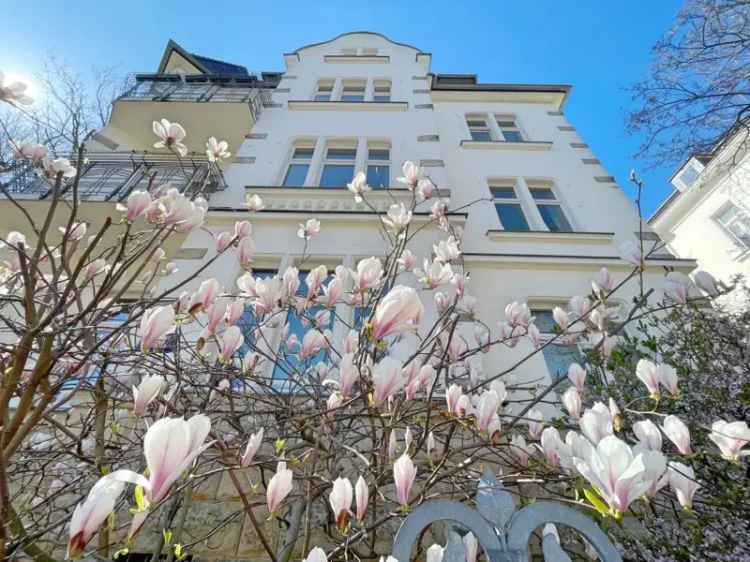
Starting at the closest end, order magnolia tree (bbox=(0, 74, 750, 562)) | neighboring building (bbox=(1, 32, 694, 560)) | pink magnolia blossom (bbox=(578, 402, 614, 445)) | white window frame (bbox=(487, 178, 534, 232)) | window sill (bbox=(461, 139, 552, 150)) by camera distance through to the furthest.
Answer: magnolia tree (bbox=(0, 74, 750, 562))
pink magnolia blossom (bbox=(578, 402, 614, 445))
neighboring building (bbox=(1, 32, 694, 560))
white window frame (bbox=(487, 178, 534, 232))
window sill (bbox=(461, 139, 552, 150))

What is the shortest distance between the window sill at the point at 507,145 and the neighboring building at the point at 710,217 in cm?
330

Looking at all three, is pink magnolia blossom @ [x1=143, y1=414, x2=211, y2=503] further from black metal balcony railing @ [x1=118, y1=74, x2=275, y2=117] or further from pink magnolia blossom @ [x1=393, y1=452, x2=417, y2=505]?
black metal balcony railing @ [x1=118, y1=74, x2=275, y2=117]

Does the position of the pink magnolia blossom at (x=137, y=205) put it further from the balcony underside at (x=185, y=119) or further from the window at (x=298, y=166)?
the balcony underside at (x=185, y=119)

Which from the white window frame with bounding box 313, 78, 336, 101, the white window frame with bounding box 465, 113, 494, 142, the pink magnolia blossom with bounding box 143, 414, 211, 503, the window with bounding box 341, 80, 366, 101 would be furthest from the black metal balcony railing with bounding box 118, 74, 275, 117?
the pink magnolia blossom with bounding box 143, 414, 211, 503

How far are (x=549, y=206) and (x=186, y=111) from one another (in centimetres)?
740

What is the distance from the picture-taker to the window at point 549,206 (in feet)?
18.9

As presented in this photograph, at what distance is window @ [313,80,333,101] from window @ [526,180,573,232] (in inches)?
204

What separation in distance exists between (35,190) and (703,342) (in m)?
8.39

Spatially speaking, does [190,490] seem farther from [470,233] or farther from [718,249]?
[718,249]

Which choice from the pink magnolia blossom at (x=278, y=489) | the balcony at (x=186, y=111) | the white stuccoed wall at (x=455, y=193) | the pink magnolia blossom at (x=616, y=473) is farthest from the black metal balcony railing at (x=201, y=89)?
the pink magnolia blossom at (x=616, y=473)

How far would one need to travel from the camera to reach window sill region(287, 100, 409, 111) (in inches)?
301

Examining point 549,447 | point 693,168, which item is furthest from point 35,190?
point 693,168

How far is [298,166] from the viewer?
657 centimetres

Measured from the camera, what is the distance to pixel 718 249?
909cm
